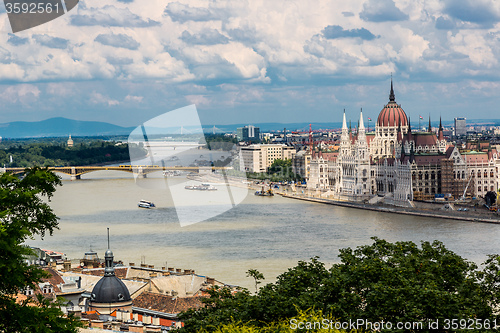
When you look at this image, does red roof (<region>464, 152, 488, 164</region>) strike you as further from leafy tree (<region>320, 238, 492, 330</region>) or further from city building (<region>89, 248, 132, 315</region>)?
leafy tree (<region>320, 238, 492, 330</region>)

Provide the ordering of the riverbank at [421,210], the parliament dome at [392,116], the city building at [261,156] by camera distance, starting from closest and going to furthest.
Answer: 1. the riverbank at [421,210]
2. the parliament dome at [392,116]
3. the city building at [261,156]

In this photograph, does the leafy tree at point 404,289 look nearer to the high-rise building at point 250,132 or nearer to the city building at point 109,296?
the city building at point 109,296

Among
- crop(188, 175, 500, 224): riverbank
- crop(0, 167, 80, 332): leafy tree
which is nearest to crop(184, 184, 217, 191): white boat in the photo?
crop(188, 175, 500, 224): riverbank

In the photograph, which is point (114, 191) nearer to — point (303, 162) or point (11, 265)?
point (303, 162)

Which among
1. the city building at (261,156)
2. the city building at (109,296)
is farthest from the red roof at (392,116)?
the city building at (109,296)

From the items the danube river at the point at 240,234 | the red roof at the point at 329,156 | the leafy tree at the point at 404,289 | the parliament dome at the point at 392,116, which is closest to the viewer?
the leafy tree at the point at 404,289

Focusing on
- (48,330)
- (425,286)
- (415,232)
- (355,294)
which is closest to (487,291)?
(425,286)

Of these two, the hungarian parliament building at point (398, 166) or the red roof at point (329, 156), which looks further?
the red roof at point (329, 156)
